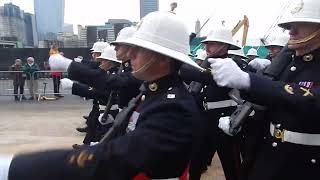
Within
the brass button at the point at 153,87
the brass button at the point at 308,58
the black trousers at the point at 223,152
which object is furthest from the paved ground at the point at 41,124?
the brass button at the point at 153,87

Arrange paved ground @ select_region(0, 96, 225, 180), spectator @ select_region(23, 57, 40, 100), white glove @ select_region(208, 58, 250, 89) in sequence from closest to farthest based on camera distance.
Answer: white glove @ select_region(208, 58, 250, 89) → paved ground @ select_region(0, 96, 225, 180) → spectator @ select_region(23, 57, 40, 100)

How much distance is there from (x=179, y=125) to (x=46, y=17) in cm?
3379

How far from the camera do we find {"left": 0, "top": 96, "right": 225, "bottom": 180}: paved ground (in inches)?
288

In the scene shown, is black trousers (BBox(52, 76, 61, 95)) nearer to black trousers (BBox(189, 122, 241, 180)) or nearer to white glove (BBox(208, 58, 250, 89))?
black trousers (BBox(189, 122, 241, 180))

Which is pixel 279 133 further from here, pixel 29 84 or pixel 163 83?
pixel 29 84

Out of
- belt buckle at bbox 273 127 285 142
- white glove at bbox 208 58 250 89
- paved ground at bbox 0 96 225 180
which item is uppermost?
white glove at bbox 208 58 250 89

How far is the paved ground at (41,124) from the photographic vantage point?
732 centimetres

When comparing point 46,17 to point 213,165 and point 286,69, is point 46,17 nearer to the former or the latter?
point 213,165

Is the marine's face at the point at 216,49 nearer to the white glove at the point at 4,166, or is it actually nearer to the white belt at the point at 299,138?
the white belt at the point at 299,138

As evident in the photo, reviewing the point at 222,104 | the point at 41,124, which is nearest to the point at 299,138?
the point at 222,104

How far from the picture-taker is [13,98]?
15.4 m

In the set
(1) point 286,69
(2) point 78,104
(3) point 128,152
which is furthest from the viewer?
(2) point 78,104

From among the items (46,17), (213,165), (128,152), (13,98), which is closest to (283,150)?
(128,152)

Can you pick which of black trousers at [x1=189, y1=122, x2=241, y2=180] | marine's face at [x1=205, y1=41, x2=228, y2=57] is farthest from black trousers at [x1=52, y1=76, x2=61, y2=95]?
black trousers at [x1=189, y1=122, x2=241, y2=180]
